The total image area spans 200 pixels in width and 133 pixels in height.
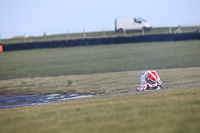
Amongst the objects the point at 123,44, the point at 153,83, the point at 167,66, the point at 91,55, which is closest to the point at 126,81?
the point at 153,83

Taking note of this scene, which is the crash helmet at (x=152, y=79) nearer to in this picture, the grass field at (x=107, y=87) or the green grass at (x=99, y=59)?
the grass field at (x=107, y=87)

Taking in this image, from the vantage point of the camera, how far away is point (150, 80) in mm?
12156

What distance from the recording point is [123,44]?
3447cm

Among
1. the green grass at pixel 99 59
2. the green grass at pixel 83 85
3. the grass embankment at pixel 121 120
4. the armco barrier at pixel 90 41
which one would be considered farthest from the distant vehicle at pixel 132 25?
the grass embankment at pixel 121 120

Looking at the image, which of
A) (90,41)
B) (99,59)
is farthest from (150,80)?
(90,41)

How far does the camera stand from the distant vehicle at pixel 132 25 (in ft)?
145

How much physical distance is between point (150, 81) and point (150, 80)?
6 cm

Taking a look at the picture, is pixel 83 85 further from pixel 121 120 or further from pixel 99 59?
pixel 121 120

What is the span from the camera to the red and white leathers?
12008 mm

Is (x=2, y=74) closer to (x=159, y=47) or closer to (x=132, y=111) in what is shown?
(x=159, y=47)

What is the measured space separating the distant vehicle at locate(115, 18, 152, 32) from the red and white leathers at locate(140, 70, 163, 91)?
105 feet

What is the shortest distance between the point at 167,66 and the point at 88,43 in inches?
492

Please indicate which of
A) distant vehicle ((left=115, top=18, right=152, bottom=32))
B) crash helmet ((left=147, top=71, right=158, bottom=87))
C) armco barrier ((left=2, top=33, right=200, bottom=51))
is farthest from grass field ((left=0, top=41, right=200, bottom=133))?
distant vehicle ((left=115, top=18, right=152, bottom=32))

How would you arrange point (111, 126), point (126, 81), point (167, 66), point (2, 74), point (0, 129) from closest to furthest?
point (111, 126) < point (0, 129) < point (126, 81) < point (167, 66) < point (2, 74)
